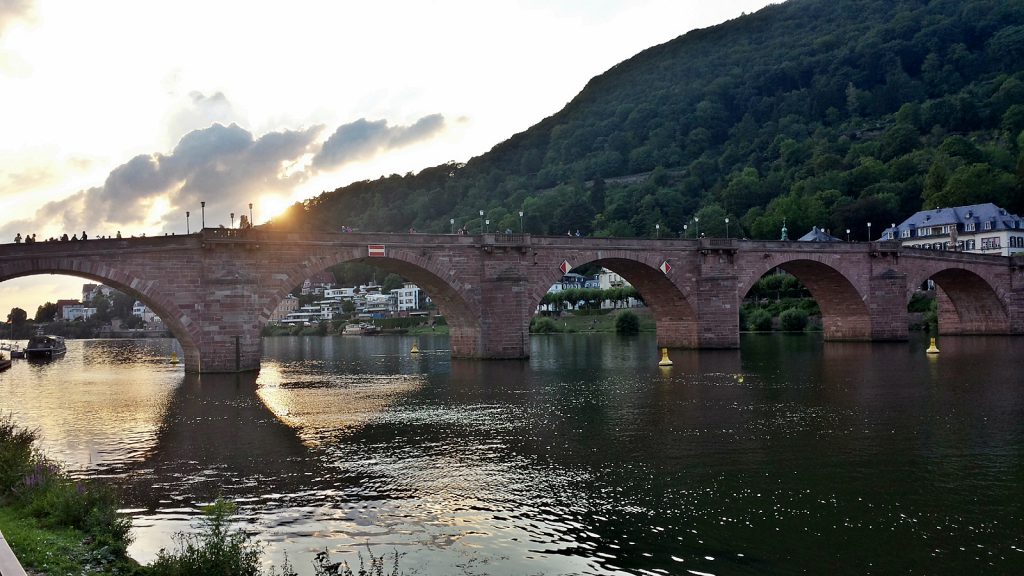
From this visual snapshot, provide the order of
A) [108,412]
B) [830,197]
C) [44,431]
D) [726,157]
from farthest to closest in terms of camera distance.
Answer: [726,157] < [830,197] < [108,412] < [44,431]

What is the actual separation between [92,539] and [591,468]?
10235 millimetres

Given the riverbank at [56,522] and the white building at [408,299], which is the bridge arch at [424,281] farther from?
the white building at [408,299]

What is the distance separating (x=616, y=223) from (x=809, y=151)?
134 feet

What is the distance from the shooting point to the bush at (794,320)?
90.2 metres

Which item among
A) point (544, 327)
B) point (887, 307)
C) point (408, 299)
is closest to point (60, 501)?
point (887, 307)

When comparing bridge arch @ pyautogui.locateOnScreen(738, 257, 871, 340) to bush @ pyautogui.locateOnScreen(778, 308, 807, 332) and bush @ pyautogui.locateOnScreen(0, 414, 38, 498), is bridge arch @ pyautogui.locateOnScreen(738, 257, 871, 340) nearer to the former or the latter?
bush @ pyautogui.locateOnScreen(778, 308, 807, 332)

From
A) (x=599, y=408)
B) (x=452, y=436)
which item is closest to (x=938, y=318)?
(x=599, y=408)

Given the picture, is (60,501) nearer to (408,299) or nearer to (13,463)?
(13,463)

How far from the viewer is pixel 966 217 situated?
104125 mm

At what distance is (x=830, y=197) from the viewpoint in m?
130

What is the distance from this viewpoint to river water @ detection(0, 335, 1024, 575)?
42.3ft

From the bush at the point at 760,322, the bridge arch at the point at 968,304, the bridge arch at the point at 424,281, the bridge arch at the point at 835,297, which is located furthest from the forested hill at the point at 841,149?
the bridge arch at the point at 424,281

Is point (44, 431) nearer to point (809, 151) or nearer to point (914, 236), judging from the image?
point (914, 236)

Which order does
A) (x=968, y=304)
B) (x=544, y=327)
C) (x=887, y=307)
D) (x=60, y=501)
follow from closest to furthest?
(x=60, y=501) < (x=887, y=307) < (x=968, y=304) < (x=544, y=327)
